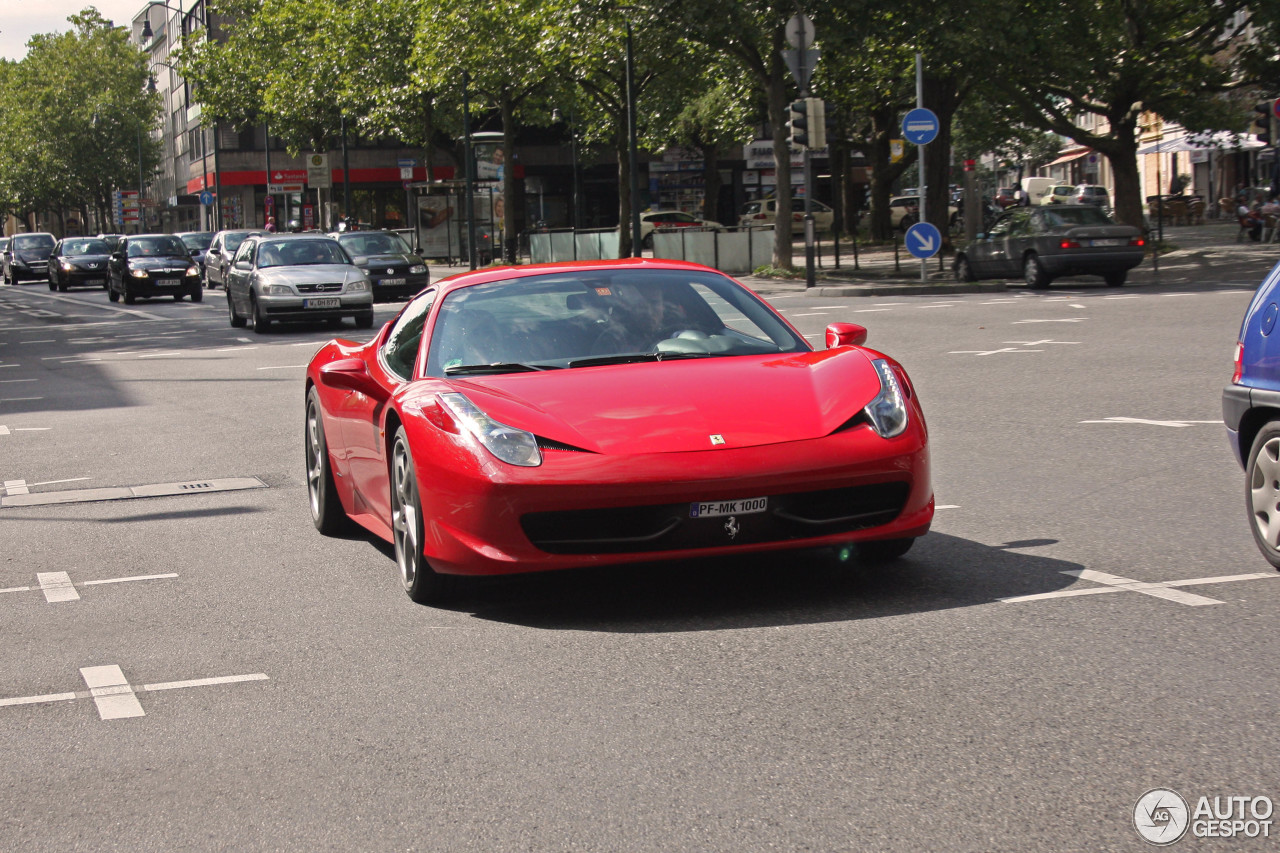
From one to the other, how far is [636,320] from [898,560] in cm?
142

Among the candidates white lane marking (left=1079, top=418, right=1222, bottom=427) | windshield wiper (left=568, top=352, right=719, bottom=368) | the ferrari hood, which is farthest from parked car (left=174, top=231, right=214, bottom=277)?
the ferrari hood

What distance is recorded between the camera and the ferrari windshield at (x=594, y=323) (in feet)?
21.4

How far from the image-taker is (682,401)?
19.4 feet

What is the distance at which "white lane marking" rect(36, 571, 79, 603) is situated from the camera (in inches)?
259

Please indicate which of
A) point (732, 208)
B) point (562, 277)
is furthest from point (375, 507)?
point (732, 208)

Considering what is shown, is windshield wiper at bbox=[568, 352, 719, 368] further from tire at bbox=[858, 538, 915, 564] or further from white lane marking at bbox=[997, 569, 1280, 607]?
white lane marking at bbox=[997, 569, 1280, 607]

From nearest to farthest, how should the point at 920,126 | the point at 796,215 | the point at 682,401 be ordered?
the point at 682,401, the point at 920,126, the point at 796,215

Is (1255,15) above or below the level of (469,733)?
above

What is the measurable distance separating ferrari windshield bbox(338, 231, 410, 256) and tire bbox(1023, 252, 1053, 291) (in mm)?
13339

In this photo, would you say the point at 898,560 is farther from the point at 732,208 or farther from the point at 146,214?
the point at 146,214

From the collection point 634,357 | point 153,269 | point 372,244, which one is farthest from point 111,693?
point 153,269

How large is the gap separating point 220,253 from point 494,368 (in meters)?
41.3

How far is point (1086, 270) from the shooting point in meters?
28.5

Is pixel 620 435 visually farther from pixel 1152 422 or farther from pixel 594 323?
pixel 1152 422
